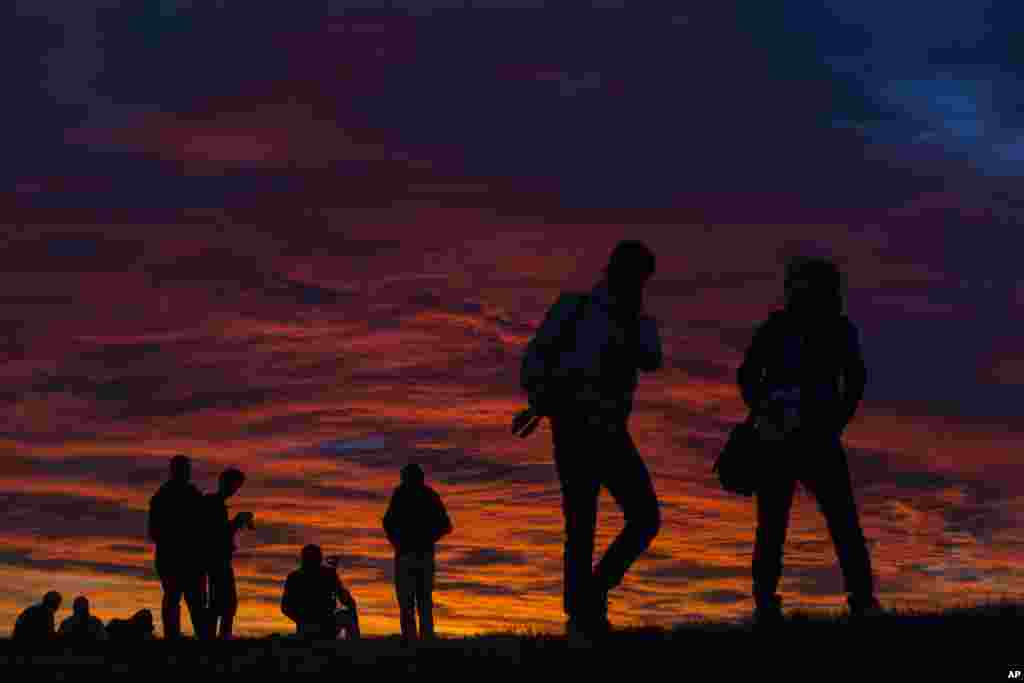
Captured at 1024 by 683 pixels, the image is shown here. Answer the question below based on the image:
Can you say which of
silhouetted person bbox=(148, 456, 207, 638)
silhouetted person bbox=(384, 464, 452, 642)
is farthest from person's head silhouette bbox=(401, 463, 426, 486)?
silhouetted person bbox=(148, 456, 207, 638)

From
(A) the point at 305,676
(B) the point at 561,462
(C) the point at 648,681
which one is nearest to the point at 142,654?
(A) the point at 305,676

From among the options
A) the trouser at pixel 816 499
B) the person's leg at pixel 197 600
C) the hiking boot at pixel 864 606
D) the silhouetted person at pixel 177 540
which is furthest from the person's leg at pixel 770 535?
the person's leg at pixel 197 600

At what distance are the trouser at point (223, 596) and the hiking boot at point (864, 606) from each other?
8220 millimetres

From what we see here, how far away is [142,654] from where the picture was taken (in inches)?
→ 455

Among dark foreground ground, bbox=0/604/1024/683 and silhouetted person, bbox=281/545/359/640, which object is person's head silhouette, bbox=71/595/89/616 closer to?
silhouetted person, bbox=281/545/359/640

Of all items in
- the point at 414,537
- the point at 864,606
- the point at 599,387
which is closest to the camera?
the point at 599,387

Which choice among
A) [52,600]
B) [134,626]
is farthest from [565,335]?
[52,600]

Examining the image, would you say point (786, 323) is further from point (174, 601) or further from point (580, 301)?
point (174, 601)

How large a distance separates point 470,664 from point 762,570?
2.24 meters

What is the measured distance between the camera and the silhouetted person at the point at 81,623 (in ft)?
62.7

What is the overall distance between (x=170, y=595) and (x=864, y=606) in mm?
8158

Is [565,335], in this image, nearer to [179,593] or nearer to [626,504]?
[626,504]

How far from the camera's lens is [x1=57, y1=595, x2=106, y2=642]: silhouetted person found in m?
19.1

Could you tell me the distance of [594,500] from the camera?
32.3ft
